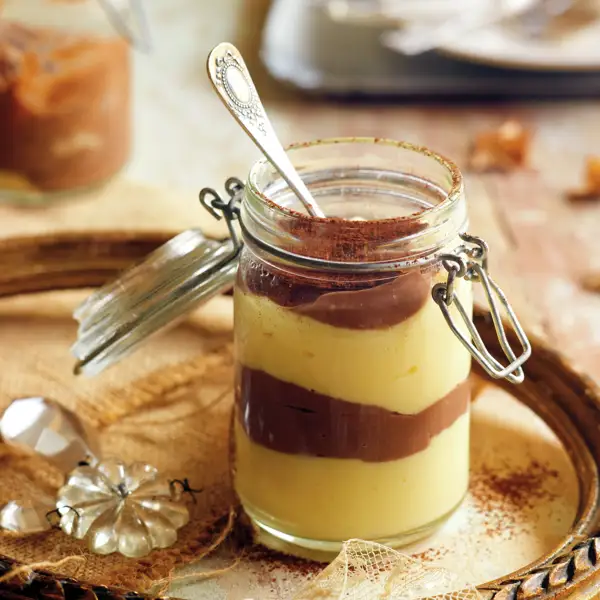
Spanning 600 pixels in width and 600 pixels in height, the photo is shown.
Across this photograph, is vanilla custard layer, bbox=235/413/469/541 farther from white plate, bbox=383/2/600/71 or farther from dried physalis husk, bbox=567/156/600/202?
→ white plate, bbox=383/2/600/71

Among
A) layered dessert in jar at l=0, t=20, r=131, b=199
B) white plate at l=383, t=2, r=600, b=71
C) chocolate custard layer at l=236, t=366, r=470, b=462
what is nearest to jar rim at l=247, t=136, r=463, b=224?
chocolate custard layer at l=236, t=366, r=470, b=462

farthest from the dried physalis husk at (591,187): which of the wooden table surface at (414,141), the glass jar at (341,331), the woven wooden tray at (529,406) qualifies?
the glass jar at (341,331)

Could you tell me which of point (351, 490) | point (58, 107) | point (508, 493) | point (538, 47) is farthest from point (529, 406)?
point (538, 47)

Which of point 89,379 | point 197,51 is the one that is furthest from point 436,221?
point 197,51

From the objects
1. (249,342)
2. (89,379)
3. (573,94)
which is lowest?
(573,94)

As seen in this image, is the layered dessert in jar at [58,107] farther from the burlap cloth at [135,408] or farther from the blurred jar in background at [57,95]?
the burlap cloth at [135,408]

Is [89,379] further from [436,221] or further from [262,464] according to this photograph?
[436,221]

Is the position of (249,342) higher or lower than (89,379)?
higher

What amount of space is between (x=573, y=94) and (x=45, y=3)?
2.48ft

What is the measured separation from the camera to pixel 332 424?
619 mm

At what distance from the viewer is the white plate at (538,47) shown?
1.40m

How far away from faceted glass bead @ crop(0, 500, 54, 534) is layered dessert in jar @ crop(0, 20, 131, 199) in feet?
1.87

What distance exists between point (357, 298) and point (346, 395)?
61 mm

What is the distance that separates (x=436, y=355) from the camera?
621 mm
